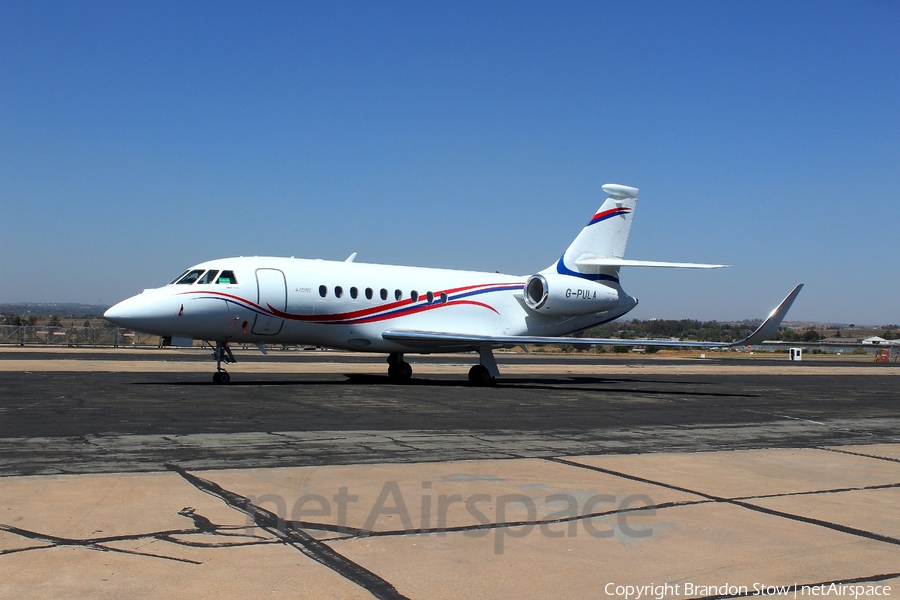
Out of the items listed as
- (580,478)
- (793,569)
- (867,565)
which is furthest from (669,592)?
(580,478)

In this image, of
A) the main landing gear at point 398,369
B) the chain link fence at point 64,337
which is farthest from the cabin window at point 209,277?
the chain link fence at point 64,337

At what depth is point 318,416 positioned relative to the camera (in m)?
14.2

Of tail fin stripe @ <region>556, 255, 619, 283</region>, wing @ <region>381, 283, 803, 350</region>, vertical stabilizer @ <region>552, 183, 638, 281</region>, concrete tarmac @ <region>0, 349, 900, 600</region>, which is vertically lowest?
concrete tarmac @ <region>0, 349, 900, 600</region>

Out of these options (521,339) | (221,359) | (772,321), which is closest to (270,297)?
(221,359)

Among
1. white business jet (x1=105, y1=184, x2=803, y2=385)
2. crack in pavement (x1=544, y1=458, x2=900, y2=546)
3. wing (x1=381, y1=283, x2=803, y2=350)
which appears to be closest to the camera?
crack in pavement (x1=544, y1=458, x2=900, y2=546)

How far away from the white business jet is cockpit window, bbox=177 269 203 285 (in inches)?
1.0

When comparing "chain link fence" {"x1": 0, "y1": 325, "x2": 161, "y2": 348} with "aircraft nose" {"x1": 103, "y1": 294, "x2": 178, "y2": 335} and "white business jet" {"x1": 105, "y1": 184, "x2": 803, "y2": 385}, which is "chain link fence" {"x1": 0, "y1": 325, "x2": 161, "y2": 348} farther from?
"aircraft nose" {"x1": 103, "y1": 294, "x2": 178, "y2": 335}

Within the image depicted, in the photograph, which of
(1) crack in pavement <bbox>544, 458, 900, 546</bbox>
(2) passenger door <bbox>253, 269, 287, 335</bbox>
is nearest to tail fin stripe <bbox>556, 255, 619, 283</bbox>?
(2) passenger door <bbox>253, 269, 287, 335</bbox>

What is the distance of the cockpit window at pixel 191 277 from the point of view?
2081cm

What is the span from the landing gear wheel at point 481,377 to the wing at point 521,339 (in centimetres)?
76

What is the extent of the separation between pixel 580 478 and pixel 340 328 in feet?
48.1

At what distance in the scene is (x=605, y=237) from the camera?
1096 inches

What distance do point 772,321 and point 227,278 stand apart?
13.7 m

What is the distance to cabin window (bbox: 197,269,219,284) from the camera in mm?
20891
